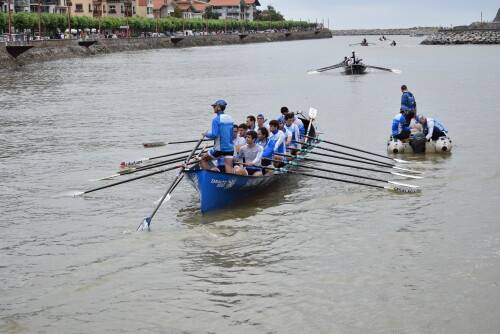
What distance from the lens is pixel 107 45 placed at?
9981 cm

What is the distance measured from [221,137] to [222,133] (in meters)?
0.10

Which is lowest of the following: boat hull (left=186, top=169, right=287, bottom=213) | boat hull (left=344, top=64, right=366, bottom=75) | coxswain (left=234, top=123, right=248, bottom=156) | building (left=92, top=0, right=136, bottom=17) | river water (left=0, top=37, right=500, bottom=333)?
river water (left=0, top=37, right=500, bottom=333)

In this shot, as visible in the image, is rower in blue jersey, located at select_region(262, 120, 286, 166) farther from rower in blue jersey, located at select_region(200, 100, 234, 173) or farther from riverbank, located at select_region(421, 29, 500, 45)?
riverbank, located at select_region(421, 29, 500, 45)

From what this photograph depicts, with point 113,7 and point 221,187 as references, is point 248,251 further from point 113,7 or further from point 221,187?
point 113,7

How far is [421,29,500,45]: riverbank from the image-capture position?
446 ft

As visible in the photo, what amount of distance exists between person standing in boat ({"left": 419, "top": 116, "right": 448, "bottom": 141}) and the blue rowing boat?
274 inches

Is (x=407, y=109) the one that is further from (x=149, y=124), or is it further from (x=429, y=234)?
(x=149, y=124)

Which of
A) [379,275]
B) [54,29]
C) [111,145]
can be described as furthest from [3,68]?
[379,275]

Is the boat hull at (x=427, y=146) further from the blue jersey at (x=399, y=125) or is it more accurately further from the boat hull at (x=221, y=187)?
the boat hull at (x=221, y=187)

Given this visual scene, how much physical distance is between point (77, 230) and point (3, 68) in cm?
5251

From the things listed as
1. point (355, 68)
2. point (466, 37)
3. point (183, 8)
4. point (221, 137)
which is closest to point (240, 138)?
point (221, 137)

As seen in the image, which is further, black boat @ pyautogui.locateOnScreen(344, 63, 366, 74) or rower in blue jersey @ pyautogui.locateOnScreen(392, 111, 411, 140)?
black boat @ pyautogui.locateOnScreen(344, 63, 366, 74)

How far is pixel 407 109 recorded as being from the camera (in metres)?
22.6

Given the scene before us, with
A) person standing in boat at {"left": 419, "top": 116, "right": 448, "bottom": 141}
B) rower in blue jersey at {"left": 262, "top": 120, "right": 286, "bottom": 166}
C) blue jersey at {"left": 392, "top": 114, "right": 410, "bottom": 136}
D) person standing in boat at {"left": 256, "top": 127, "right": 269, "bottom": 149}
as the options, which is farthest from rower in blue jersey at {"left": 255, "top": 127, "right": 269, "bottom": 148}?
person standing in boat at {"left": 419, "top": 116, "right": 448, "bottom": 141}
